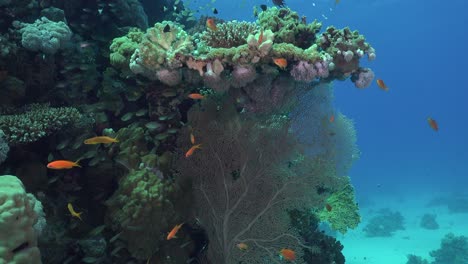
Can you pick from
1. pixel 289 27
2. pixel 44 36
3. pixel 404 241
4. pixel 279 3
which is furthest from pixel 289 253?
pixel 404 241

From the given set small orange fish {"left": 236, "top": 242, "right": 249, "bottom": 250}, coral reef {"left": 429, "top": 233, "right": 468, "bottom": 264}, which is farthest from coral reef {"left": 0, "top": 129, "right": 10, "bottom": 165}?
coral reef {"left": 429, "top": 233, "right": 468, "bottom": 264}

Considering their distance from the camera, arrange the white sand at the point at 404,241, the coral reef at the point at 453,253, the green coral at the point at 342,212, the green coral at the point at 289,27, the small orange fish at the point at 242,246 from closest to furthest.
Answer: the small orange fish at the point at 242,246 < the green coral at the point at 289,27 < the green coral at the point at 342,212 < the coral reef at the point at 453,253 < the white sand at the point at 404,241

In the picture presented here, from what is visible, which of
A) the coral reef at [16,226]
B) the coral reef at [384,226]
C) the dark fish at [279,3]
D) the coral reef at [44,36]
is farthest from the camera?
the coral reef at [384,226]

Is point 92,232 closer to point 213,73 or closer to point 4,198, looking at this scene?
point 4,198

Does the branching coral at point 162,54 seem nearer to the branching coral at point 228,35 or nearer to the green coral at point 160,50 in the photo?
the green coral at point 160,50

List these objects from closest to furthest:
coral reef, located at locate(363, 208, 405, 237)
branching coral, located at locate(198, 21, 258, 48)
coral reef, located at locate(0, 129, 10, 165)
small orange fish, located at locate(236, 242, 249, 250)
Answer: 1. coral reef, located at locate(0, 129, 10, 165)
2. small orange fish, located at locate(236, 242, 249, 250)
3. branching coral, located at locate(198, 21, 258, 48)
4. coral reef, located at locate(363, 208, 405, 237)

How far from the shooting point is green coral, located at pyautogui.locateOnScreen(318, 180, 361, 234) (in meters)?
7.47

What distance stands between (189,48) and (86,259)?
371cm

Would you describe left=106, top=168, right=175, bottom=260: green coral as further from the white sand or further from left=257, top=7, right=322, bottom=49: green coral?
the white sand

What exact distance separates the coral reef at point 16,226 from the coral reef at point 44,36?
346 centimetres

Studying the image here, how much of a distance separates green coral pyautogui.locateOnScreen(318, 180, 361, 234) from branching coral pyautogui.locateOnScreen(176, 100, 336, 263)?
123cm

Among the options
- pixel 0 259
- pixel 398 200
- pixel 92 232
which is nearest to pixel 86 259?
pixel 92 232

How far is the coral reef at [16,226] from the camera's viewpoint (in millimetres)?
3467

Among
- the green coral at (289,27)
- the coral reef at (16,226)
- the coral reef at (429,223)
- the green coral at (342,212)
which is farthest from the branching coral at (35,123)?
the coral reef at (429,223)
